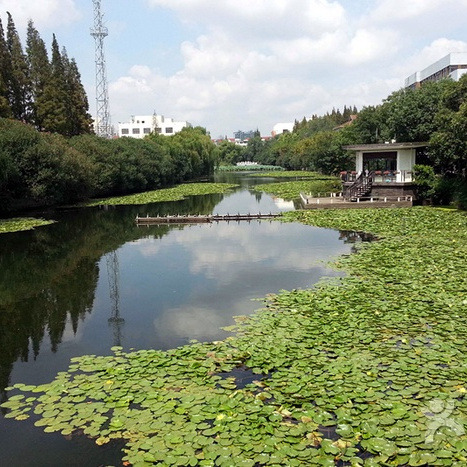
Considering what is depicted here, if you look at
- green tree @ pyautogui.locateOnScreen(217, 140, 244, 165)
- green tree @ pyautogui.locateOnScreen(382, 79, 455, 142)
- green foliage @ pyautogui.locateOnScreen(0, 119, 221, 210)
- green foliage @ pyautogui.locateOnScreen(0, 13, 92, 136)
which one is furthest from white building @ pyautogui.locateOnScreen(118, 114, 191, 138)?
green tree @ pyautogui.locateOnScreen(382, 79, 455, 142)

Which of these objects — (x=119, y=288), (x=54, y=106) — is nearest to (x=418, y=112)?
(x=119, y=288)

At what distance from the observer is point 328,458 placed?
5008mm

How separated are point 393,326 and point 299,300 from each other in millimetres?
2383

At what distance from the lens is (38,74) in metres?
45.2

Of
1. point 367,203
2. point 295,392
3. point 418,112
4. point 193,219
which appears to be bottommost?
point 295,392

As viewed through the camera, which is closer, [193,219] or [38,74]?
[193,219]

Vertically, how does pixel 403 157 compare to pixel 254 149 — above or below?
below

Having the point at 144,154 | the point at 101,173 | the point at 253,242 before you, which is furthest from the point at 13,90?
the point at 253,242

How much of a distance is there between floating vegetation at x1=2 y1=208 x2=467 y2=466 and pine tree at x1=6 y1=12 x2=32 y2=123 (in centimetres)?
4127

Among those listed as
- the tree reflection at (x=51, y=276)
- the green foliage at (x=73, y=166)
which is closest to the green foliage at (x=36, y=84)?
the green foliage at (x=73, y=166)

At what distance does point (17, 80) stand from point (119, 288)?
3786 cm

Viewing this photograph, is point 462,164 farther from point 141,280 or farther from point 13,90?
point 13,90

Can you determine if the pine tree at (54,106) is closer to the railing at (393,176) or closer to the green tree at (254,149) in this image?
the railing at (393,176)

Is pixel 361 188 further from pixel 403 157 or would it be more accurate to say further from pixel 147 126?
pixel 147 126
